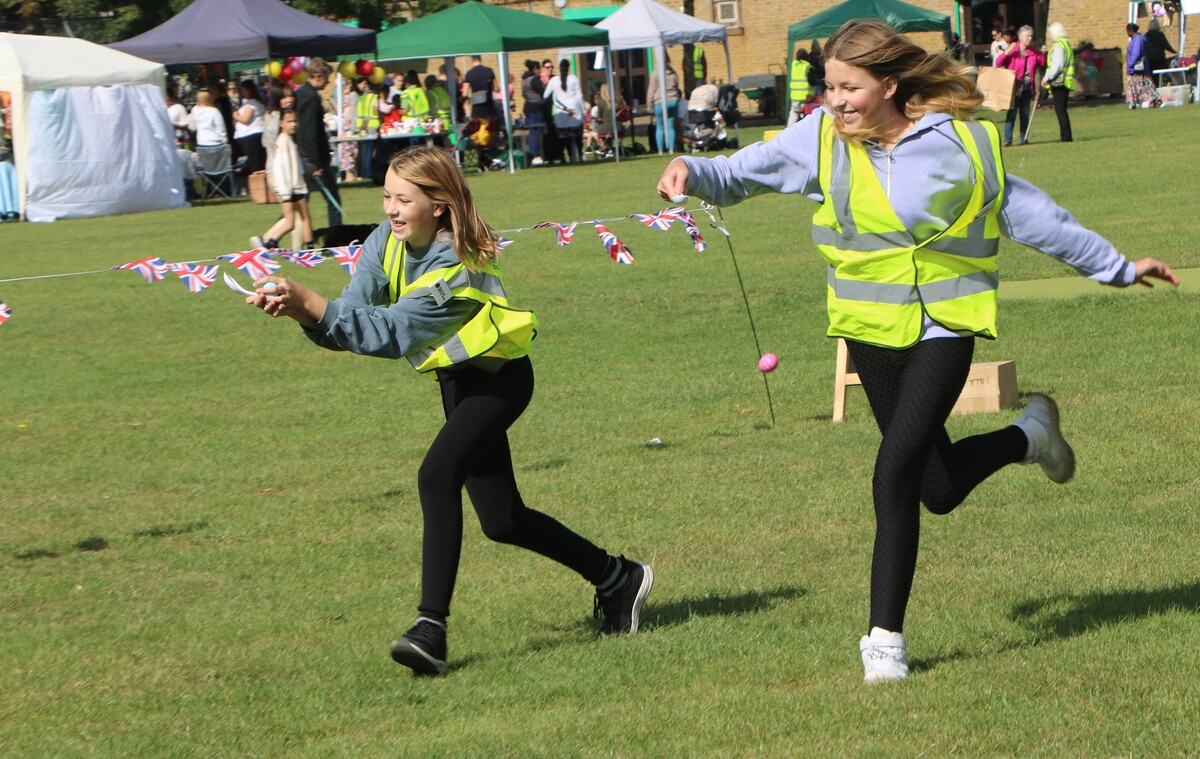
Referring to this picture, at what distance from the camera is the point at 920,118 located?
445 centimetres

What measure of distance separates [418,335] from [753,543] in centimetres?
219

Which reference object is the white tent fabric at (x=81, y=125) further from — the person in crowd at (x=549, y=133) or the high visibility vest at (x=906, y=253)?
the high visibility vest at (x=906, y=253)

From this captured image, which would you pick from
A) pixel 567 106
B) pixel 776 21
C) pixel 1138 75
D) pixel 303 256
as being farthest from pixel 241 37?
pixel 776 21

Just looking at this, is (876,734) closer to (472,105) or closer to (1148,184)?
(1148,184)

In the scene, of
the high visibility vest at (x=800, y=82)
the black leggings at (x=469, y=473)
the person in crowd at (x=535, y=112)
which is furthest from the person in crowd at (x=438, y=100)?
the black leggings at (x=469, y=473)

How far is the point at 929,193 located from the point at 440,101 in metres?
26.8

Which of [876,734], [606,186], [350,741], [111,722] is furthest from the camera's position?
[606,186]

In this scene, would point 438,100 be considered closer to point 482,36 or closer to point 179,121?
point 482,36

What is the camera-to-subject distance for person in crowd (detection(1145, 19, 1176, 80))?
118 ft

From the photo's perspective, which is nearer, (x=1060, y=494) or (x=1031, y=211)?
(x=1031, y=211)

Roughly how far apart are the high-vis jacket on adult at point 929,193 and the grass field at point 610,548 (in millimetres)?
1150

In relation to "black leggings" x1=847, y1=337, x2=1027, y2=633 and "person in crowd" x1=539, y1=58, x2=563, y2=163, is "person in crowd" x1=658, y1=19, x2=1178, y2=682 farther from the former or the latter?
"person in crowd" x1=539, y1=58, x2=563, y2=163

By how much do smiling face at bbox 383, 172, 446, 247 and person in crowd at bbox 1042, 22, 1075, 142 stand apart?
23623mm

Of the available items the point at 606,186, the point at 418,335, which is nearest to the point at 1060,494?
the point at 418,335
